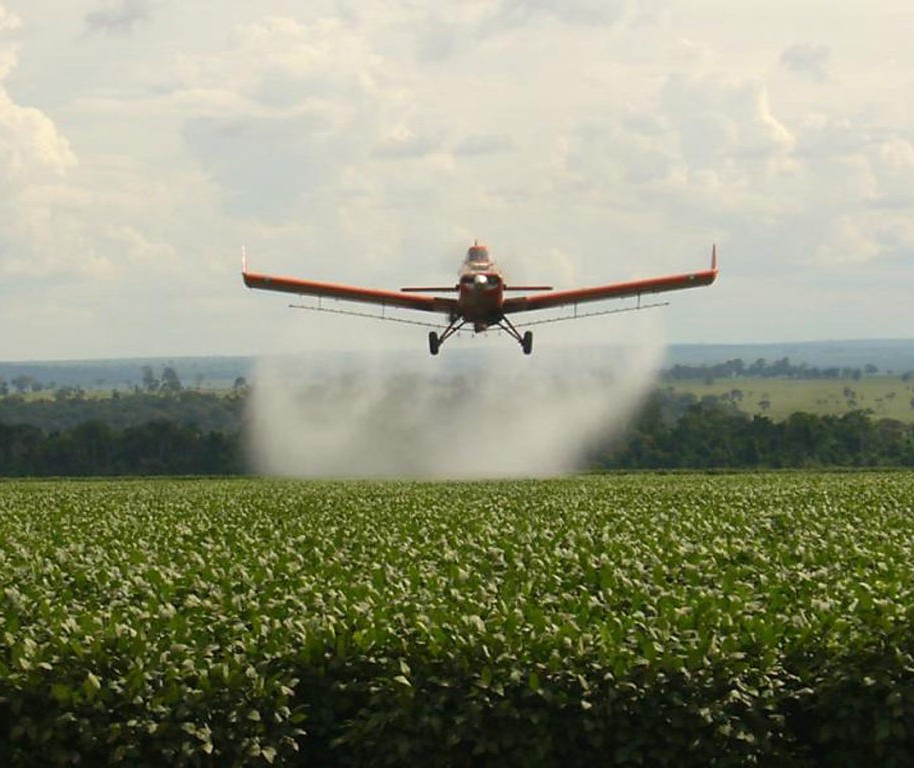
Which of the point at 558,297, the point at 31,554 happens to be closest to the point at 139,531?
the point at 31,554

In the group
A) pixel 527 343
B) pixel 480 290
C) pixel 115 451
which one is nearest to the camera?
pixel 480 290

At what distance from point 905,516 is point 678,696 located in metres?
20.0

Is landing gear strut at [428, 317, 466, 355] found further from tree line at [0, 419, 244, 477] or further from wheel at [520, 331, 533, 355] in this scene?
tree line at [0, 419, 244, 477]

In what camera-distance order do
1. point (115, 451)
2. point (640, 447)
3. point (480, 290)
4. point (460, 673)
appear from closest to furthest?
1. point (460, 673)
2. point (480, 290)
3. point (640, 447)
4. point (115, 451)

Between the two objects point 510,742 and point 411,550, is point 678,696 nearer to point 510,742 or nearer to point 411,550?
point 510,742

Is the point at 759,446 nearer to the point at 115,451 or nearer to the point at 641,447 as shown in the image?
the point at 641,447

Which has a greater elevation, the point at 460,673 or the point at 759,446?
the point at 460,673

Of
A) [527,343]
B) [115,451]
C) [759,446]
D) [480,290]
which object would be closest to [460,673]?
[480,290]

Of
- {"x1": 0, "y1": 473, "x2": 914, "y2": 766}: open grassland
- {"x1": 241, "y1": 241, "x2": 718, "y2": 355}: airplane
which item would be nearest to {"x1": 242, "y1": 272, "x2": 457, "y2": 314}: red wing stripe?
{"x1": 241, "y1": 241, "x2": 718, "y2": 355}: airplane

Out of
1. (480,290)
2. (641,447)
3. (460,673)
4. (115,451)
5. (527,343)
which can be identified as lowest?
(115,451)

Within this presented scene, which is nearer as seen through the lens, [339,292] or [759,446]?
[339,292]

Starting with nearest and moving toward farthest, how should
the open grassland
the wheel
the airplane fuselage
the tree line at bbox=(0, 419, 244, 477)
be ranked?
1. the open grassland
2. the airplane fuselage
3. the wheel
4. the tree line at bbox=(0, 419, 244, 477)

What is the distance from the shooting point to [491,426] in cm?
10462

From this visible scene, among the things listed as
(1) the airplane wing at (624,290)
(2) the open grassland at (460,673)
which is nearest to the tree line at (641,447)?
(1) the airplane wing at (624,290)
